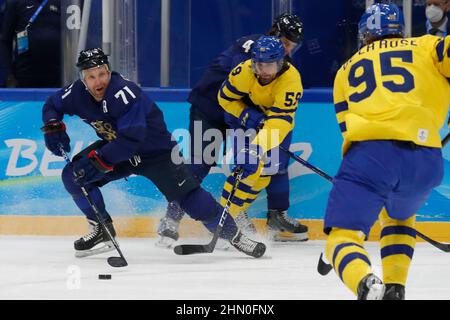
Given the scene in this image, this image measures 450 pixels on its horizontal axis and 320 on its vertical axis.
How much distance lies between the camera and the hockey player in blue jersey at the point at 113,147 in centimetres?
421

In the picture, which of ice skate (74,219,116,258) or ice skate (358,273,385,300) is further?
ice skate (74,219,116,258)

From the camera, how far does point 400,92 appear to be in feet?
10.2

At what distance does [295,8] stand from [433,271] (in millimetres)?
2235

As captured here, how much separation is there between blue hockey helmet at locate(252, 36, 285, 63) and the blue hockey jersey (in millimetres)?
542

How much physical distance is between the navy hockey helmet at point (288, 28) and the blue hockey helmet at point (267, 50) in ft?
0.87

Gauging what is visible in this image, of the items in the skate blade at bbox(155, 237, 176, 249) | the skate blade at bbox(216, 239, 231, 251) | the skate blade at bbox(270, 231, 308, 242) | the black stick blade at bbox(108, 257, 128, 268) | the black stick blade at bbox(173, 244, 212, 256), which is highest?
the black stick blade at bbox(108, 257, 128, 268)

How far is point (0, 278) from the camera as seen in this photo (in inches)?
155

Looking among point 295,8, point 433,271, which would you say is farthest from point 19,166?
point 433,271

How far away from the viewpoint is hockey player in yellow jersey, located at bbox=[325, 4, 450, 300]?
302 centimetres

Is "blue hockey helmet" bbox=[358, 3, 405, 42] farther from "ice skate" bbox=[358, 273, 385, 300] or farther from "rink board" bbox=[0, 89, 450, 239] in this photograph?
"rink board" bbox=[0, 89, 450, 239]

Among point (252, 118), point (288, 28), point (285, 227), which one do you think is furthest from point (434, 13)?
point (285, 227)

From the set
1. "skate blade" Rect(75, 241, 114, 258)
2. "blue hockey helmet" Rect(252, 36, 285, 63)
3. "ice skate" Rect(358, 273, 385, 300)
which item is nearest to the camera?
"ice skate" Rect(358, 273, 385, 300)

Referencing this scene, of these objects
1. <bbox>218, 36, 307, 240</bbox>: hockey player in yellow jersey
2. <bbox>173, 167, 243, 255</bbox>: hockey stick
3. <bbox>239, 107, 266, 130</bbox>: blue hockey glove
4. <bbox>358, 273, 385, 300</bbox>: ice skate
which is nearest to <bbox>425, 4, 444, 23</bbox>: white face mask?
<bbox>218, 36, 307, 240</bbox>: hockey player in yellow jersey
